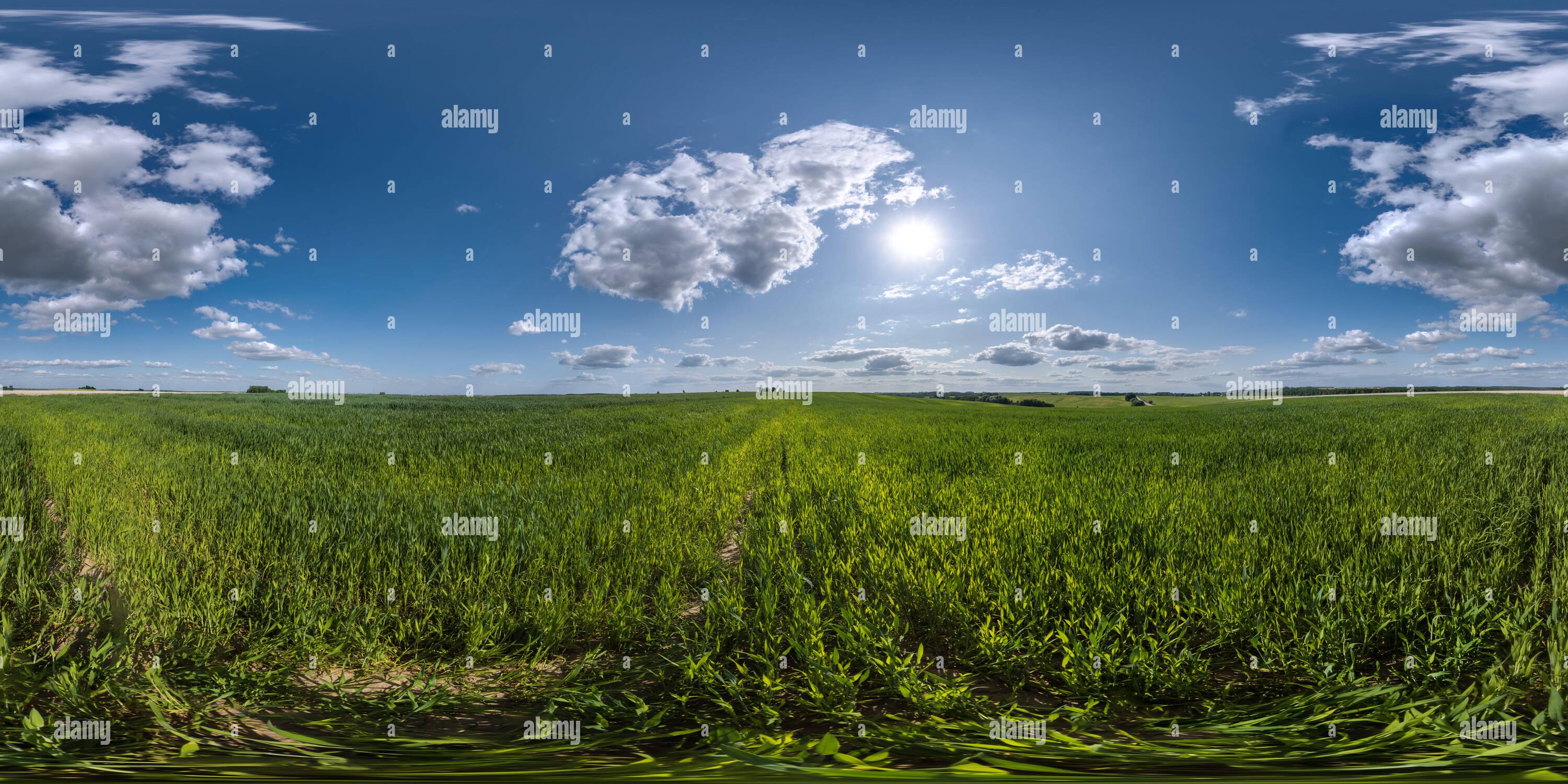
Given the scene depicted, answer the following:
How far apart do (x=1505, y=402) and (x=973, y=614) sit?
138 ft

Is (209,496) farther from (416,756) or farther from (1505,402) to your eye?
(1505,402)

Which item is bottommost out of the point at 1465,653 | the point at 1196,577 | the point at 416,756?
the point at 416,756

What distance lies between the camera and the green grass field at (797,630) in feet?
7.45

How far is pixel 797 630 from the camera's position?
9.71ft

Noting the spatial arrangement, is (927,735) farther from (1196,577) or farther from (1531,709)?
(1531,709)

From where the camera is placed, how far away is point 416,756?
2.28 m

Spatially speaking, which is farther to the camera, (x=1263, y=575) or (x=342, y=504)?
(x=342, y=504)

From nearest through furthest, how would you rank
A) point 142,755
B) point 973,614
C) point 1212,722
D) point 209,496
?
point 142,755
point 1212,722
point 973,614
point 209,496

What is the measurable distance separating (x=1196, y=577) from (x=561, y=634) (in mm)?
3887

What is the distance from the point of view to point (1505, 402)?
26.4 m

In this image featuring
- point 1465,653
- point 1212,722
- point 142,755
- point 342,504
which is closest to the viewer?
point 142,755

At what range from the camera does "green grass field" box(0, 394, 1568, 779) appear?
2270mm

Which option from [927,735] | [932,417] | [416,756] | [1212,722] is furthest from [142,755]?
[932,417]

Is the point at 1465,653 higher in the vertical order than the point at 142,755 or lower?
higher
